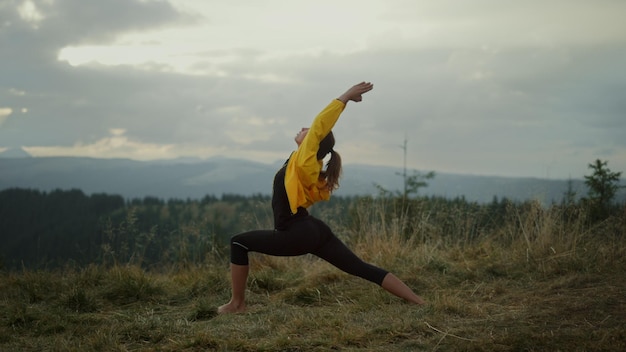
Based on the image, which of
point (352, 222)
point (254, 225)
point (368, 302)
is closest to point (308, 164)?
point (368, 302)

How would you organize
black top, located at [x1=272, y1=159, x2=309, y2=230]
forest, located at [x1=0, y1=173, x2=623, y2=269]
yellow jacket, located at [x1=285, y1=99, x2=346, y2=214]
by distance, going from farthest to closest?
forest, located at [x1=0, y1=173, x2=623, y2=269]
black top, located at [x1=272, y1=159, x2=309, y2=230]
yellow jacket, located at [x1=285, y1=99, x2=346, y2=214]

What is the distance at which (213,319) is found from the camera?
523 cm

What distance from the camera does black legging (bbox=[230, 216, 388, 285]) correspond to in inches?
203

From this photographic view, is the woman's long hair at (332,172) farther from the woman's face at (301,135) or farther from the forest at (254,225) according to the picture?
the forest at (254,225)

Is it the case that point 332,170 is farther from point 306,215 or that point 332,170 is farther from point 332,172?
point 306,215

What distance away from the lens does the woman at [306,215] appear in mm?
4934

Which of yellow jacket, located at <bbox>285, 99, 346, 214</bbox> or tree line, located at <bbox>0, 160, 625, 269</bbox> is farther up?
yellow jacket, located at <bbox>285, 99, 346, 214</bbox>

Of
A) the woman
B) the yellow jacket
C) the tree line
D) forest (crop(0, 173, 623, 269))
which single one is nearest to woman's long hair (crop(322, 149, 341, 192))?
the woman

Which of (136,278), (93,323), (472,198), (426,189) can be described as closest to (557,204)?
(472,198)

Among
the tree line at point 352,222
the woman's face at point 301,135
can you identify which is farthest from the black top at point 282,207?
the tree line at point 352,222

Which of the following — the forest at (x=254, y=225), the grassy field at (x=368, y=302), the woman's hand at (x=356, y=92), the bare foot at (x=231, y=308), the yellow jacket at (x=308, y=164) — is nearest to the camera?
the grassy field at (x=368, y=302)

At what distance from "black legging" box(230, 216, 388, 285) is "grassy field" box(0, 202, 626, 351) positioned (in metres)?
0.42

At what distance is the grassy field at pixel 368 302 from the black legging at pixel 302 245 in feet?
1.37

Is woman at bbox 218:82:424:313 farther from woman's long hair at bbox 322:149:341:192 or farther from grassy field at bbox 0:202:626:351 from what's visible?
grassy field at bbox 0:202:626:351
